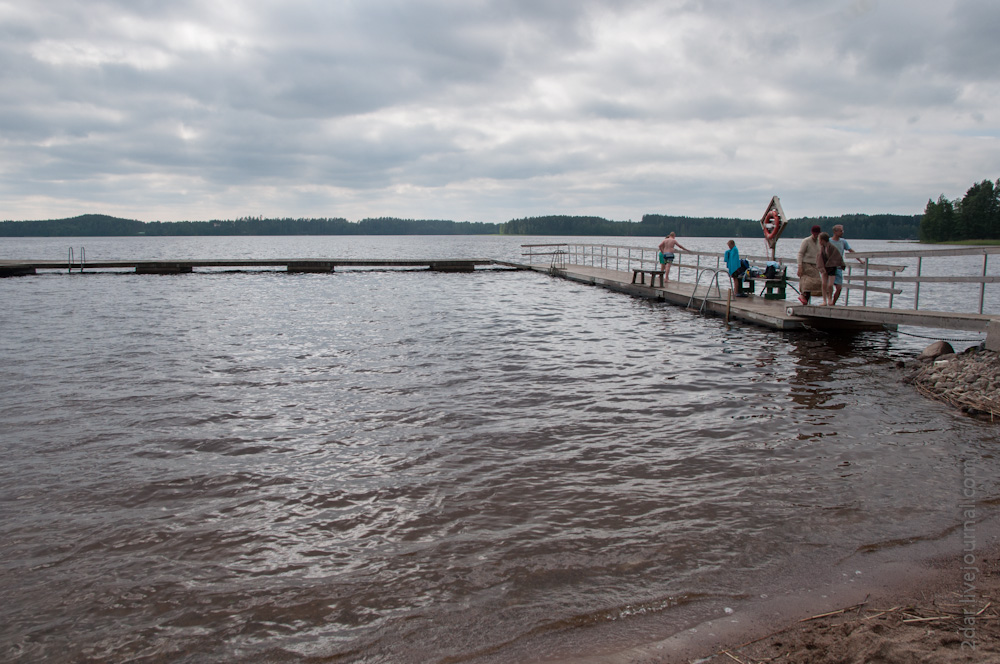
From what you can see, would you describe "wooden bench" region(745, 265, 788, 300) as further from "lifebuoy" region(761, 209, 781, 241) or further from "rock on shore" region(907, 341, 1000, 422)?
"rock on shore" region(907, 341, 1000, 422)

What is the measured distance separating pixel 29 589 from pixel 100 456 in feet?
8.84

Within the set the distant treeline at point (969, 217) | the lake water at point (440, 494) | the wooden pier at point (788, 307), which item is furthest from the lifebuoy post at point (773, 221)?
the distant treeline at point (969, 217)

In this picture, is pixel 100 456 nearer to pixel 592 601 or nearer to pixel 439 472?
pixel 439 472

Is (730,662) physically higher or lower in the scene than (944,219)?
lower

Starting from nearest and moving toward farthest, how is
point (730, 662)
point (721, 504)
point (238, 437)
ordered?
point (730, 662) → point (721, 504) → point (238, 437)

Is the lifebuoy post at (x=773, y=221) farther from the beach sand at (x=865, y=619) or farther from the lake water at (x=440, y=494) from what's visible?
the beach sand at (x=865, y=619)

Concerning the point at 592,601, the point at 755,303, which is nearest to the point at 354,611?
the point at 592,601

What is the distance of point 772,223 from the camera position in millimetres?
16672

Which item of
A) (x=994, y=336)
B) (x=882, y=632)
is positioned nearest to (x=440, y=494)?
(x=882, y=632)

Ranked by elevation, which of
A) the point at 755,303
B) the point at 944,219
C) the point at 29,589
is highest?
the point at 944,219

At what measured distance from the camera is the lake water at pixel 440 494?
12.0 ft

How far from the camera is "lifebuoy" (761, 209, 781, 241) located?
Answer: 16253 mm

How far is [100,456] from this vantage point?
6426 millimetres

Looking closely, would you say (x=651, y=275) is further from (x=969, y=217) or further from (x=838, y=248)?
(x=969, y=217)
